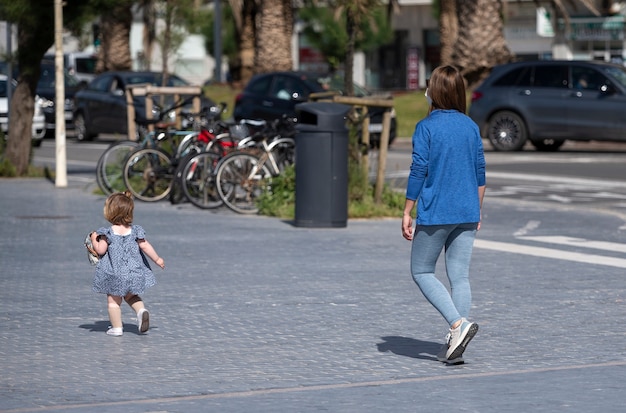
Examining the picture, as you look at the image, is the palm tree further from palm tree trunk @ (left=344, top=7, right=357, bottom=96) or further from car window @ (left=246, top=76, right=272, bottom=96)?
palm tree trunk @ (left=344, top=7, right=357, bottom=96)

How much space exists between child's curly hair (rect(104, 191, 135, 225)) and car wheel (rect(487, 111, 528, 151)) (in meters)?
19.1

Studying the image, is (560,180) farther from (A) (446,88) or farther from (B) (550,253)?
(A) (446,88)

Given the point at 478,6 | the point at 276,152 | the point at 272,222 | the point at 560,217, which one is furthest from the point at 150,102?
the point at 478,6

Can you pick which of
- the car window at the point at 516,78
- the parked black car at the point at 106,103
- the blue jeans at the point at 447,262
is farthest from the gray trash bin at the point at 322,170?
the parked black car at the point at 106,103

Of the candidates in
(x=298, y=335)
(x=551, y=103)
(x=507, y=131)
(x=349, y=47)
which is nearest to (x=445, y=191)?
(x=298, y=335)

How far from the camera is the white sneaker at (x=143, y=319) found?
805 centimetres

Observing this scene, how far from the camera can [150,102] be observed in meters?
18.0

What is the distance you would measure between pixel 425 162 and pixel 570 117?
62.9 feet

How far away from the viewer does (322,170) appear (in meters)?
14.0

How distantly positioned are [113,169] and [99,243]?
29.9 feet

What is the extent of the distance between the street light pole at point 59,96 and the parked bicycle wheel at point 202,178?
10.1ft

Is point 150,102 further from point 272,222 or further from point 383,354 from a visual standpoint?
point 383,354

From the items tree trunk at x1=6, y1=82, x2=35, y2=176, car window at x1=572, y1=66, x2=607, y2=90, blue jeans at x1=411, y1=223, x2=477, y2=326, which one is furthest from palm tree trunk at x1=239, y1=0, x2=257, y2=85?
blue jeans at x1=411, y1=223, x2=477, y2=326

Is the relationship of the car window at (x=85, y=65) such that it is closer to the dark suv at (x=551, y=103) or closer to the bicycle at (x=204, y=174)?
the dark suv at (x=551, y=103)
